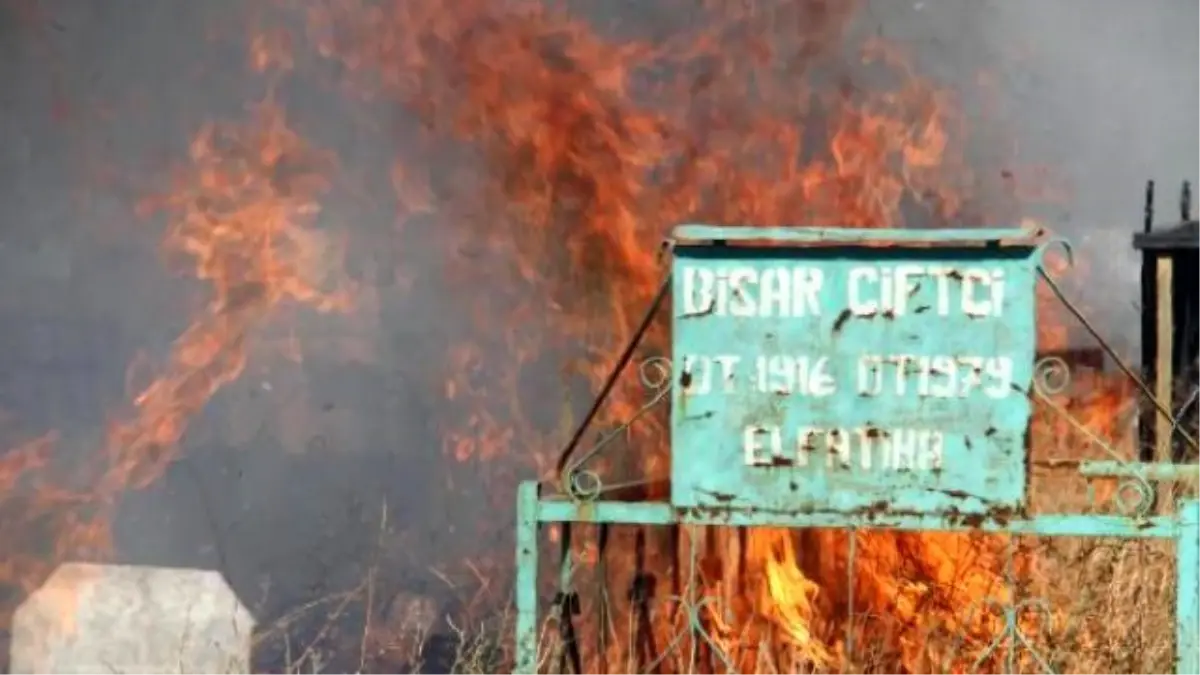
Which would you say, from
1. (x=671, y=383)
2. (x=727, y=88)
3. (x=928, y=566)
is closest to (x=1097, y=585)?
(x=928, y=566)

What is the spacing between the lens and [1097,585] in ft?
18.2

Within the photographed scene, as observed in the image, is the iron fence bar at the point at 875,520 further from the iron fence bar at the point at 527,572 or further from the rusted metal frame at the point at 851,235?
the rusted metal frame at the point at 851,235

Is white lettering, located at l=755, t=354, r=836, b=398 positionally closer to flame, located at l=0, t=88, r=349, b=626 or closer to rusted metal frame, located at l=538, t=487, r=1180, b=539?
rusted metal frame, located at l=538, t=487, r=1180, b=539

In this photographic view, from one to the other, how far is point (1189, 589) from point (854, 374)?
3.89 ft

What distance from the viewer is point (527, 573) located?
4.21 meters

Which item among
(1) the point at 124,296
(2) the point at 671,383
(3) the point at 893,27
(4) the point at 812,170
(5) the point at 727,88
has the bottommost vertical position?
(2) the point at 671,383

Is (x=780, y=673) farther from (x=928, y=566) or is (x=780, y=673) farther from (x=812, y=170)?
(x=812, y=170)

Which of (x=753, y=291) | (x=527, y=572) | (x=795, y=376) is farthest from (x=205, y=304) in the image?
(x=795, y=376)

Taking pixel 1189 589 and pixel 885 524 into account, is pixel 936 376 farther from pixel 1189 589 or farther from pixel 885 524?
pixel 1189 589

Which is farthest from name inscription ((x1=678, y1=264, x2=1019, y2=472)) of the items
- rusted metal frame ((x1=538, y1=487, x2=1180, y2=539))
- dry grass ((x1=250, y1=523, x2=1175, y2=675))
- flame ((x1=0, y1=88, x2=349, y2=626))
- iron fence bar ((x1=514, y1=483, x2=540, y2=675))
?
flame ((x1=0, y1=88, x2=349, y2=626))

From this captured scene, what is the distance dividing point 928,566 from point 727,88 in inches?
140

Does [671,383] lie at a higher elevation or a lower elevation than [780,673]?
higher

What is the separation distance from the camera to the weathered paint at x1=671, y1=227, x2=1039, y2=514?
397 centimetres

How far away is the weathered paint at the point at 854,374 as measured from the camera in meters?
3.97
